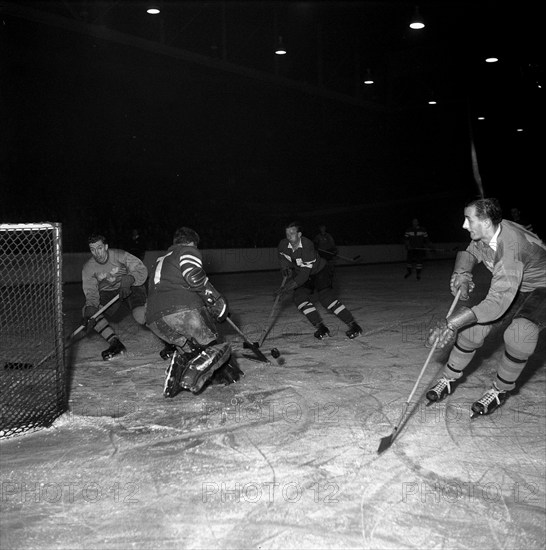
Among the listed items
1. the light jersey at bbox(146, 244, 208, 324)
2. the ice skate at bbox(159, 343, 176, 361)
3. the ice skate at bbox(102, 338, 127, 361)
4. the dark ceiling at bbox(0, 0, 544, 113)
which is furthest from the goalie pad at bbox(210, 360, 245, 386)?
the dark ceiling at bbox(0, 0, 544, 113)

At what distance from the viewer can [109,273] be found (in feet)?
17.5

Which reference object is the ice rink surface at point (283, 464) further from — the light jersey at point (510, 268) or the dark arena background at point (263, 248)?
the light jersey at point (510, 268)

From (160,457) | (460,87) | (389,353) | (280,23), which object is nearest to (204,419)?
(160,457)

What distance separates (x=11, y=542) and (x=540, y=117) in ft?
60.5

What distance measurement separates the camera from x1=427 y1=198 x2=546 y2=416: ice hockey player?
327cm

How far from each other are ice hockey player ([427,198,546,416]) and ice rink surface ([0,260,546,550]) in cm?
27

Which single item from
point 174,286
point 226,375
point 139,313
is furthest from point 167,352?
point 174,286

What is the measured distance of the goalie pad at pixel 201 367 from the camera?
3797 mm

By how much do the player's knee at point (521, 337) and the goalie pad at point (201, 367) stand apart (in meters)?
1.72

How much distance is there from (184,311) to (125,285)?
4.65ft

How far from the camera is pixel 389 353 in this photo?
5227 millimetres

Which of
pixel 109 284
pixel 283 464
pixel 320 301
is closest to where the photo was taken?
pixel 283 464

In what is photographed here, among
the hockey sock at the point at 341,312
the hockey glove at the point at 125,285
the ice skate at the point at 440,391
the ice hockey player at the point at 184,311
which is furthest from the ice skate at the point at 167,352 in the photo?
the ice skate at the point at 440,391

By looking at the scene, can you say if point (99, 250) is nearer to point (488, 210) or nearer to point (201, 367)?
point (201, 367)
